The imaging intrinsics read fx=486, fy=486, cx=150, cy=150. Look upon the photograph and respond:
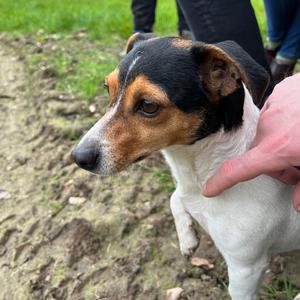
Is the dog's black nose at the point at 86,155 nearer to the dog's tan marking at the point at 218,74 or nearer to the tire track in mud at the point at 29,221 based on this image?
the dog's tan marking at the point at 218,74

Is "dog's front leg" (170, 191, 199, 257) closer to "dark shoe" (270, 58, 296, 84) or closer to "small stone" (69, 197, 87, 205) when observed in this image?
"small stone" (69, 197, 87, 205)

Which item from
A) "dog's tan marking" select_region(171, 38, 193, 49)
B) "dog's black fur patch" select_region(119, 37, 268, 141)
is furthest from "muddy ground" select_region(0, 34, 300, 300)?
"dog's tan marking" select_region(171, 38, 193, 49)

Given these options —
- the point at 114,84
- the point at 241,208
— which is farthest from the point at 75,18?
the point at 241,208

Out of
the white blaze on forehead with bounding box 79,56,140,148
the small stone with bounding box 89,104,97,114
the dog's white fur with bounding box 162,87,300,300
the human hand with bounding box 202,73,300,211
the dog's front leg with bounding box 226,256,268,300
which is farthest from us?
the small stone with bounding box 89,104,97,114

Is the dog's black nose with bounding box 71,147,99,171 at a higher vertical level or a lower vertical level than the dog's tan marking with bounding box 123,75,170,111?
lower

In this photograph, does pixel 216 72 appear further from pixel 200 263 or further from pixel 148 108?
pixel 200 263

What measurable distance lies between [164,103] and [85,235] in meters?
1.21

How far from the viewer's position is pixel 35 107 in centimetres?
412

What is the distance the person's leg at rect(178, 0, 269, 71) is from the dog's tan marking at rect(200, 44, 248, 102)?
0.85 m

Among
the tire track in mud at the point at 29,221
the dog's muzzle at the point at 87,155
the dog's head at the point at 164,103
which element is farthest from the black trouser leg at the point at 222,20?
the tire track in mud at the point at 29,221

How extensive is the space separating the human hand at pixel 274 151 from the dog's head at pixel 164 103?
11cm

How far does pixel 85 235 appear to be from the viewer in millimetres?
2824

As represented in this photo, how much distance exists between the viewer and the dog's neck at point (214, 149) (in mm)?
2029

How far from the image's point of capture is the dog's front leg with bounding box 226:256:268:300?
2203mm
